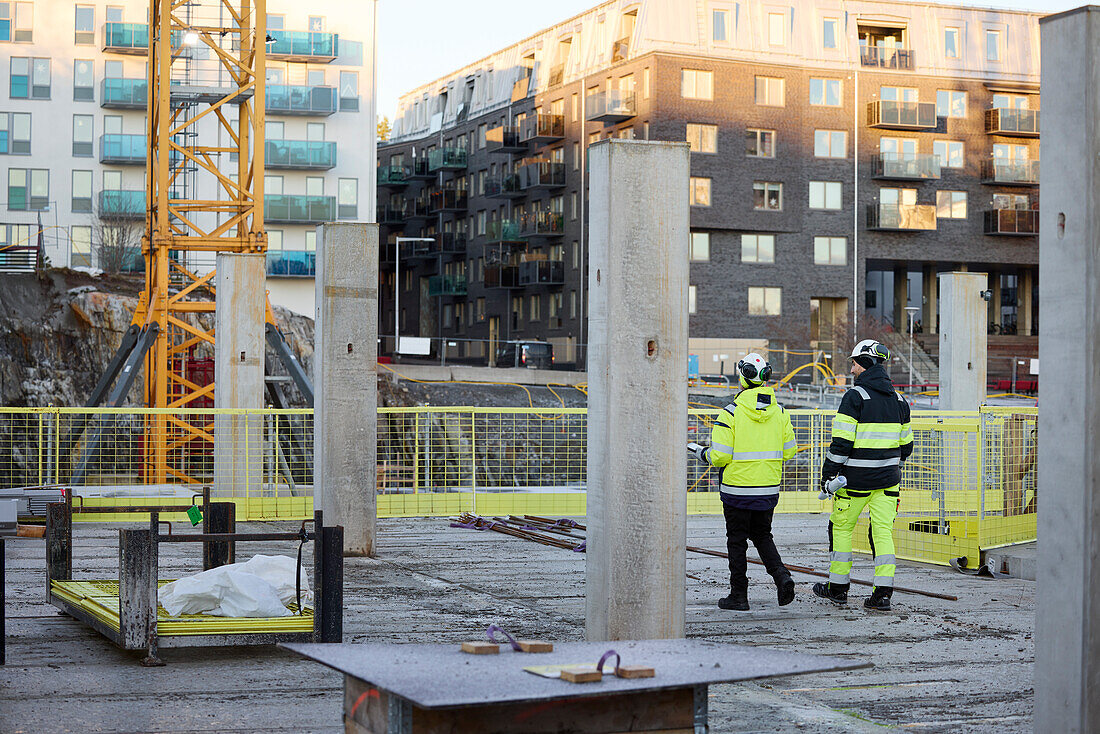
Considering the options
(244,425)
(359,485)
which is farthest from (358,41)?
(359,485)

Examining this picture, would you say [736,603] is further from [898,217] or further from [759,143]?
[898,217]

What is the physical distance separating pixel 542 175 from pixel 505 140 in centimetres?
Answer: 502

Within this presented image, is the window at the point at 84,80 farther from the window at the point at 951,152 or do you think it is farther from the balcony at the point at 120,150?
the window at the point at 951,152

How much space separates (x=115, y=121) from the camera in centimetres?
5841

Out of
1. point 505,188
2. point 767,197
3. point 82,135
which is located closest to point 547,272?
point 505,188

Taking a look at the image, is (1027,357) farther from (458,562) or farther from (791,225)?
(458,562)

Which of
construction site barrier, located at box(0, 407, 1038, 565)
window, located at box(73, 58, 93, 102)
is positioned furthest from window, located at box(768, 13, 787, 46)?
construction site barrier, located at box(0, 407, 1038, 565)

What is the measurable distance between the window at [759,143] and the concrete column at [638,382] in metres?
56.5

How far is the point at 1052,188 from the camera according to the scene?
19.2 ft

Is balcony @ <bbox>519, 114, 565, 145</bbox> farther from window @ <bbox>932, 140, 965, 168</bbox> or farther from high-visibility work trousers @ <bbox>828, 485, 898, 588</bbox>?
Answer: high-visibility work trousers @ <bbox>828, 485, 898, 588</bbox>

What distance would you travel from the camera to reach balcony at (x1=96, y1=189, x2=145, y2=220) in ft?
181

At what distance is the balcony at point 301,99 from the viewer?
59.3m

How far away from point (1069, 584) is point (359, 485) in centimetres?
946

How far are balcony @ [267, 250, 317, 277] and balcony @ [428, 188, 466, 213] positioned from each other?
23952mm
